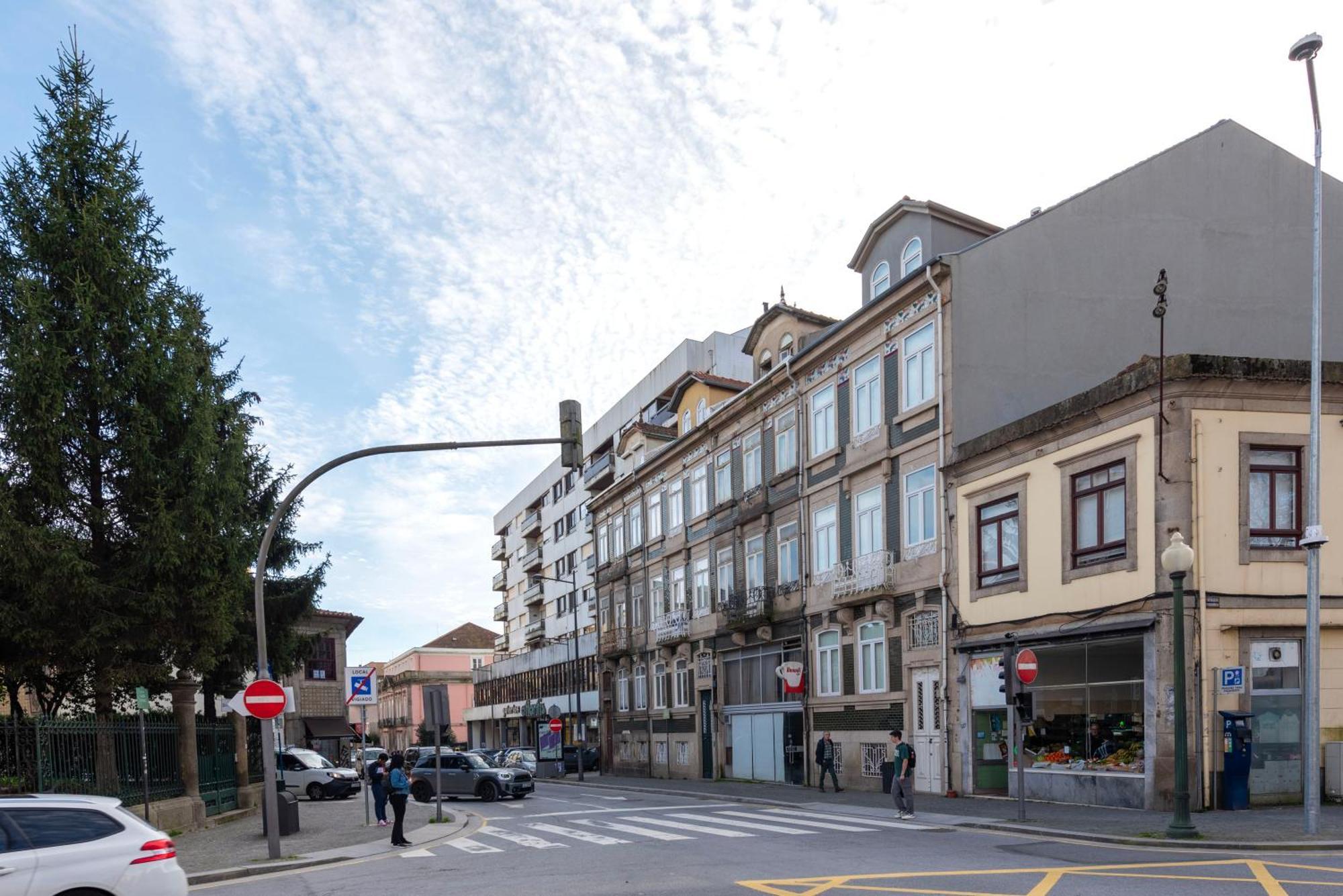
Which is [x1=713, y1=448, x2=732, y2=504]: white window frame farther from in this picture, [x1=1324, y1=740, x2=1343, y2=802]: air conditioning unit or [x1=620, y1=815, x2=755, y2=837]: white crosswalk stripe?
[x1=1324, y1=740, x2=1343, y2=802]: air conditioning unit

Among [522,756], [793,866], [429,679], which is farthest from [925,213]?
[429,679]

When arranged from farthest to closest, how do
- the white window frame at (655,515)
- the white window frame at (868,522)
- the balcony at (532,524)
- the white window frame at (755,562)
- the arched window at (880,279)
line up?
1. the balcony at (532,524)
2. the white window frame at (655,515)
3. the white window frame at (755,562)
4. the arched window at (880,279)
5. the white window frame at (868,522)

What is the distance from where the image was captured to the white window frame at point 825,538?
3198 cm

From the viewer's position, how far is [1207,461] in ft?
66.5

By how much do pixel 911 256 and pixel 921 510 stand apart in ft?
21.8

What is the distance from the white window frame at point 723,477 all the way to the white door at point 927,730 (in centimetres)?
1300

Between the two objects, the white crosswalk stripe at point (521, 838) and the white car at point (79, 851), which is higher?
the white car at point (79, 851)

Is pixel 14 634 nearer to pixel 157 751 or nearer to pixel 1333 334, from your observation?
pixel 157 751

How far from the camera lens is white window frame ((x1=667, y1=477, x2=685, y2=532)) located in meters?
44.0

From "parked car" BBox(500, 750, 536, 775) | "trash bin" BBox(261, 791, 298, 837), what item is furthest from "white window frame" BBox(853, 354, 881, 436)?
"parked car" BBox(500, 750, 536, 775)

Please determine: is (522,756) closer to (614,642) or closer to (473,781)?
(614,642)

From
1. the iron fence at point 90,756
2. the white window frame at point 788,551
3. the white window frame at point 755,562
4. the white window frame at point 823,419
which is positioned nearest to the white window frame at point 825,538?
the white window frame at point 788,551

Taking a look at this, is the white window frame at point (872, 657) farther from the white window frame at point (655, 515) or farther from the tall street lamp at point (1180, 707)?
the white window frame at point (655, 515)

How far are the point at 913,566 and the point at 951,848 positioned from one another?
12.5 meters
